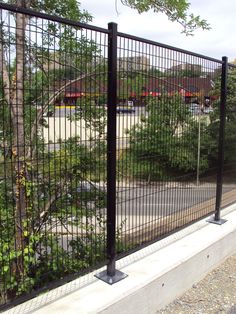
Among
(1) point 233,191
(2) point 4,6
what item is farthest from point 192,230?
(2) point 4,6

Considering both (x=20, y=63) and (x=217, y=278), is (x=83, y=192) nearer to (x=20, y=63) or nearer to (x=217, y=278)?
(x=20, y=63)

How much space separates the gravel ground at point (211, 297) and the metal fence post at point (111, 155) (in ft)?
1.88

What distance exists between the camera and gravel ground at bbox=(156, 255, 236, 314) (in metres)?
3.17

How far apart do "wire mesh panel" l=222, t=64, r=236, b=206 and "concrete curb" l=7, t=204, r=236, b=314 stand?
1.10m

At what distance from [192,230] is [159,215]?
2.20 ft

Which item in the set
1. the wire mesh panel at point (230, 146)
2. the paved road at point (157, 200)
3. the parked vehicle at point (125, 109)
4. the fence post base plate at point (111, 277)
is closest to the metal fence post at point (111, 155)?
the fence post base plate at point (111, 277)

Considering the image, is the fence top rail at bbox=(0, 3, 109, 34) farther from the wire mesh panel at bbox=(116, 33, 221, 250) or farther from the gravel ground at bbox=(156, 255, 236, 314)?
the gravel ground at bbox=(156, 255, 236, 314)

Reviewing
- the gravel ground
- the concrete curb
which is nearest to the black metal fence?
the concrete curb

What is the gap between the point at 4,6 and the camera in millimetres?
2152

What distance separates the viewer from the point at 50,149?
295 centimetres

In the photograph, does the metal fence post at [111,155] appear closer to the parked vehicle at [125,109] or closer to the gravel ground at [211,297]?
the parked vehicle at [125,109]

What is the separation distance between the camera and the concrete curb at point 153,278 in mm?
2662

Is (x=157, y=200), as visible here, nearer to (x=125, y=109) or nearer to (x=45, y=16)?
(x=125, y=109)

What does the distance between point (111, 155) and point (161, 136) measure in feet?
3.34
